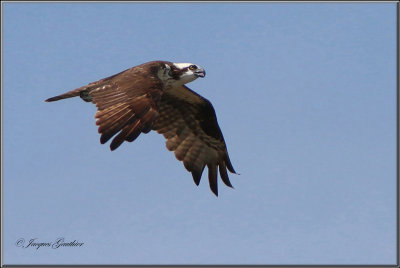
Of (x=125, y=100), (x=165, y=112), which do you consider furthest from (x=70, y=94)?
(x=165, y=112)

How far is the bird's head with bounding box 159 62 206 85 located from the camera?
18.5 m

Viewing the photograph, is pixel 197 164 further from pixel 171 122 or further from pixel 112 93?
pixel 112 93

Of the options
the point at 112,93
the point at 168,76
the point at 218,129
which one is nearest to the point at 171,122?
the point at 218,129

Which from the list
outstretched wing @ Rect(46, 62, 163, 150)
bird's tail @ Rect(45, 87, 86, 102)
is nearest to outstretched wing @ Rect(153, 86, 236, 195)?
outstretched wing @ Rect(46, 62, 163, 150)

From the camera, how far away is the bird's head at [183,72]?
18469mm

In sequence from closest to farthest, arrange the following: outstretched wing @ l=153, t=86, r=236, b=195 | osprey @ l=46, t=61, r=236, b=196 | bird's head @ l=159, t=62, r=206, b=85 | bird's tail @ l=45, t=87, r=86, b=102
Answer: osprey @ l=46, t=61, r=236, b=196 < bird's tail @ l=45, t=87, r=86, b=102 < bird's head @ l=159, t=62, r=206, b=85 < outstretched wing @ l=153, t=86, r=236, b=195

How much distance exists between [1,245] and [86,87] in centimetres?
327

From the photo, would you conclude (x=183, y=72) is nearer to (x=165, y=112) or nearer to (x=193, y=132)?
(x=165, y=112)

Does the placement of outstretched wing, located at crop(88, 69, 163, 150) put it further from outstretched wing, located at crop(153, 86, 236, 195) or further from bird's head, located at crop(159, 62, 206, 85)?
outstretched wing, located at crop(153, 86, 236, 195)

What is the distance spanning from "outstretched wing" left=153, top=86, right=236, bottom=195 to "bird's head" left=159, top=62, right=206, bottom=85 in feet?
4.84

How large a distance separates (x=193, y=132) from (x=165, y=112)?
77cm

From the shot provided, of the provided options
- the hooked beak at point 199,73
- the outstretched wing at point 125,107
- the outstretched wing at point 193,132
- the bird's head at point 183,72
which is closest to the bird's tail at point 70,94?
the outstretched wing at point 125,107

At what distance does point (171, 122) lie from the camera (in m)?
20.6

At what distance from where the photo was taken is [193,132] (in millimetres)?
20719
